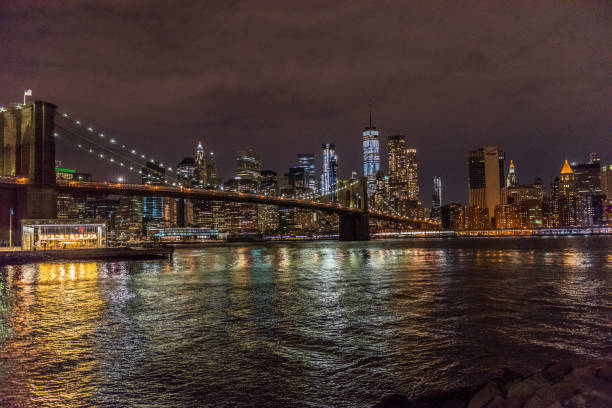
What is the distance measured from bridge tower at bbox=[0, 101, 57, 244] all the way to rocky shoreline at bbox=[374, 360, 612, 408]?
48.0 metres

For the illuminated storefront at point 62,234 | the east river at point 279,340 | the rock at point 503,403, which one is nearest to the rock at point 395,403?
the east river at point 279,340

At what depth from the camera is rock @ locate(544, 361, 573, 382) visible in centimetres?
484

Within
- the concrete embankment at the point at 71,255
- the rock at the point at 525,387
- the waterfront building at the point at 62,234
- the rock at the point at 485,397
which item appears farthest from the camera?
the waterfront building at the point at 62,234

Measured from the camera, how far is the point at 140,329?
11.1m

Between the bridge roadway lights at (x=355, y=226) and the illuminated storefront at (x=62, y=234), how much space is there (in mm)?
51330

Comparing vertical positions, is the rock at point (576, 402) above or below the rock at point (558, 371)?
above

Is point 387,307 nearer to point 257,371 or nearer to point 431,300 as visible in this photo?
point 431,300

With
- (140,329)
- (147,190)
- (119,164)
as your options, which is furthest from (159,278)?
(119,164)

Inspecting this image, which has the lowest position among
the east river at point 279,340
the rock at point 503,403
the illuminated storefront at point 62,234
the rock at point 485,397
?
the east river at point 279,340

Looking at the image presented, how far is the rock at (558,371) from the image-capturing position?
15.9 feet

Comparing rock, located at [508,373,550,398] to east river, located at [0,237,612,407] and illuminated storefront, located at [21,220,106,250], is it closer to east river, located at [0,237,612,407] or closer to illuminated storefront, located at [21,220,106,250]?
east river, located at [0,237,612,407]

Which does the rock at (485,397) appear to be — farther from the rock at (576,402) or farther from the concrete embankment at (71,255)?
the concrete embankment at (71,255)

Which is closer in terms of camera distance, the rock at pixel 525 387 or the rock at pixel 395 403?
the rock at pixel 525 387

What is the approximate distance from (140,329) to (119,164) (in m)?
69.2
